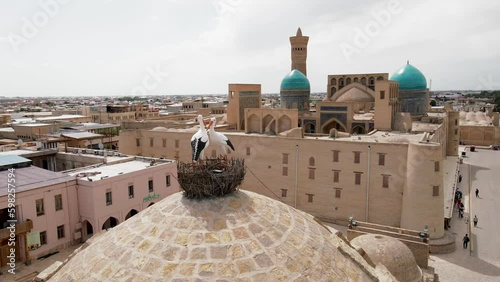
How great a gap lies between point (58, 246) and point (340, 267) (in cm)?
1559

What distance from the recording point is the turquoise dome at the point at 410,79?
3706 centimetres

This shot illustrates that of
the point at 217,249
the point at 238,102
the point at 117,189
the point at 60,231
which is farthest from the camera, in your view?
the point at 238,102

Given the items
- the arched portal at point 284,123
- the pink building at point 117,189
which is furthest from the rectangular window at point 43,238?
the arched portal at point 284,123

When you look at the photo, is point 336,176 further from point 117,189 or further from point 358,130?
point 117,189

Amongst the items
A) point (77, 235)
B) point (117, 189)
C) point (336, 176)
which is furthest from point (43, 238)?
point (336, 176)

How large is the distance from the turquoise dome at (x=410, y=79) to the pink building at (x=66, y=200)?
87.1 feet

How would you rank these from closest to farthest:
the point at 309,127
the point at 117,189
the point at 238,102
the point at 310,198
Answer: the point at 117,189
the point at 310,198
the point at 309,127
the point at 238,102

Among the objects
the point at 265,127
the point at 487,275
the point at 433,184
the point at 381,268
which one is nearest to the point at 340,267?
the point at 381,268

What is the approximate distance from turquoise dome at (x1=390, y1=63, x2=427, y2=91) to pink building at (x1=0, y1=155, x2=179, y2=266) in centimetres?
2655

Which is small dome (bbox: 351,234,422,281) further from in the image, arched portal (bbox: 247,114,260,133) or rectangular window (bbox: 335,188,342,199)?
arched portal (bbox: 247,114,260,133)

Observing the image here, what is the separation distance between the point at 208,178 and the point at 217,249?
1.34 m

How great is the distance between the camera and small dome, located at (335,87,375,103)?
129 feet

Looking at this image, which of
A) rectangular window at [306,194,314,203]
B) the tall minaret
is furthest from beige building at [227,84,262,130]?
rectangular window at [306,194,314,203]

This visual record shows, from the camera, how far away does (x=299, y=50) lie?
46281 mm
